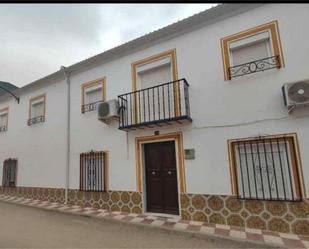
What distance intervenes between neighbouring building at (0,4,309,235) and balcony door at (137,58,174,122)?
33 millimetres

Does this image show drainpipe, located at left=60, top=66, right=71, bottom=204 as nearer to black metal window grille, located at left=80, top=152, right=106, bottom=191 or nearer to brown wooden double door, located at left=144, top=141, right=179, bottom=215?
black metal window grille, located at left=80, top=152, right=106, bottom=191

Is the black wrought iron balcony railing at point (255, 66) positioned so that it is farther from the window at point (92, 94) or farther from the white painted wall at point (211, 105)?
the window at point (92, 94)

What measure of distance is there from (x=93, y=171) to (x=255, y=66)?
19.9 ft

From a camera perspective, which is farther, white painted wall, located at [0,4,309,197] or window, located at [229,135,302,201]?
white painted wall, located at [0,4,309,197]

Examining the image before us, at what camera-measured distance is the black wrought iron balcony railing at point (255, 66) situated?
475cm

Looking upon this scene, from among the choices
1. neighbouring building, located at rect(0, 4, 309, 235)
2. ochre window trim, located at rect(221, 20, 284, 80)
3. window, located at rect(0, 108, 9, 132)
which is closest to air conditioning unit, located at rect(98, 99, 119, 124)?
neighbouring building, located at rect(0, 4, 309, 235)

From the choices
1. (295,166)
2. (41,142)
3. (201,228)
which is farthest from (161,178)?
(41,142)

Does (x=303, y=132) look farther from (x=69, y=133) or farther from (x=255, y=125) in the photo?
(x=69, y=133)

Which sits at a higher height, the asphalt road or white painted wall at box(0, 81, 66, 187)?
white painted wall at box(0, 81, 66, 187)

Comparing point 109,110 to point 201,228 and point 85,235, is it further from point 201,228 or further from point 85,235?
point 201,228

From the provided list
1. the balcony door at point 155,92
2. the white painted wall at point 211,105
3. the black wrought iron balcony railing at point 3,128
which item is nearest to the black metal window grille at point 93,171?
the white painted wall at point 211,105

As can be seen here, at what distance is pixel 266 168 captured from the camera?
184 inches

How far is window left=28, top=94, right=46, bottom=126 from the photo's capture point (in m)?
8.99

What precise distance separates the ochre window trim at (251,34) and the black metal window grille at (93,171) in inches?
191
